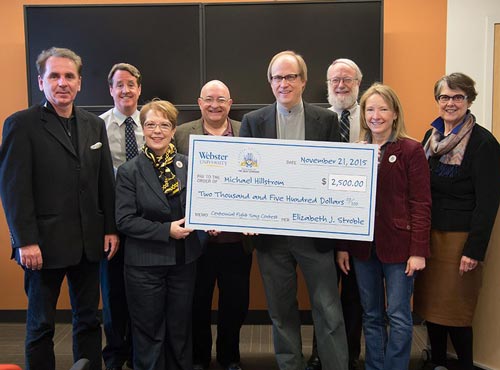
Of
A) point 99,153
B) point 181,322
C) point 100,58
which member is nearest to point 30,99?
point 100,58

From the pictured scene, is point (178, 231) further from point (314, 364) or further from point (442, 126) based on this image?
point (442, 126)

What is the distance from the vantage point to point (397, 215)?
2260 millimetres

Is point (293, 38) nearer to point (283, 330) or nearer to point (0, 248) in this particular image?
point (283, 330)

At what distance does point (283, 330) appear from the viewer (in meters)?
2.46

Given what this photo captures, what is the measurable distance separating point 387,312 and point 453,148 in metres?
0.94

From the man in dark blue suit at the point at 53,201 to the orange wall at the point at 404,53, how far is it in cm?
146

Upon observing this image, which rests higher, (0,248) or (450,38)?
(450,38)

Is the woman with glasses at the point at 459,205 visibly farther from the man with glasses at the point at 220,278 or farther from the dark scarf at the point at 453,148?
the man with glasses at the point at 220,278

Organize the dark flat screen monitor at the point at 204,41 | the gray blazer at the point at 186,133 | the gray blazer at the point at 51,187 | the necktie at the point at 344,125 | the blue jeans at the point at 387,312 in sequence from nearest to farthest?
the gray blazer at the point at 51,187, the blue jeans at the point at 387,312, the necktie at the point at 344,125, the gray blazer at the point at 186,133, the dark flat screen monitor at the point at 204,41

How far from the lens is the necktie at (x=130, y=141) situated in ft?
9.27

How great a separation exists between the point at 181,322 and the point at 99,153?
1.02 metres

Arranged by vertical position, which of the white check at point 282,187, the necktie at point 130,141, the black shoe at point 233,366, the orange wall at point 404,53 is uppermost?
the orange wall at point 404,53

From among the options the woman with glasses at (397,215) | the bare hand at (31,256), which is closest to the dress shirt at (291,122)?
the woman with glasses at (397,215)

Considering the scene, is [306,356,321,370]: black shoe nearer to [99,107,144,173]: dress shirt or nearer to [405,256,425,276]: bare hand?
[405,256,425,276]: bare hand
